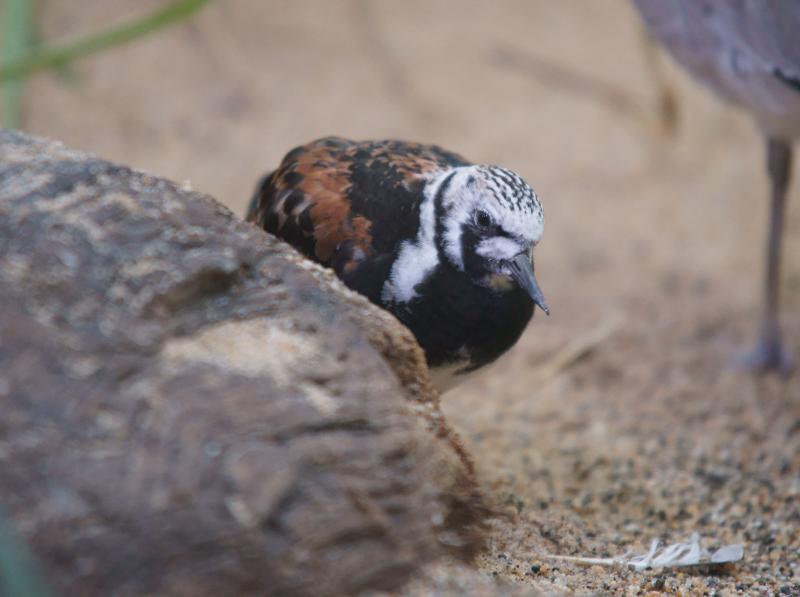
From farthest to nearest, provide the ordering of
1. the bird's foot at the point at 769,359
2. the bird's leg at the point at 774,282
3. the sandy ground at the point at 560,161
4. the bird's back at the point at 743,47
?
1. the bird's foot at the point at 769,359
2. the bird's leg at the point at 774,282
3. the sandy ground at the point at 560,161
4. the bird's back at the point at 743,47

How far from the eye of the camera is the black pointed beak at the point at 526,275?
2240mm

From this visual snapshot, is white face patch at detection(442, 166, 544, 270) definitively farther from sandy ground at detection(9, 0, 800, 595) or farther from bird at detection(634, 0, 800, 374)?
bird at detection(634, 0, 800, 374)

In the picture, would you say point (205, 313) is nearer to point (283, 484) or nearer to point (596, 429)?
point (283, 484)

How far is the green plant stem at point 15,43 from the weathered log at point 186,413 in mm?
3094

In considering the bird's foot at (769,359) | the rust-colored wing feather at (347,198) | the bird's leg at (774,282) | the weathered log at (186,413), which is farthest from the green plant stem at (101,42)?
the bird's foot at (769,359)

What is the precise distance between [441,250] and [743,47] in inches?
55.1

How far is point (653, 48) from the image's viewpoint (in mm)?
4906

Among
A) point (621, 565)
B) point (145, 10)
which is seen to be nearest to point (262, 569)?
point (621, 565)

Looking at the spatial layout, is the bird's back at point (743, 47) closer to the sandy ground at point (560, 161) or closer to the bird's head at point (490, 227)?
the sandy ground at point (560, 161)

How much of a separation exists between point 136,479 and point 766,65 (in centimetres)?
237

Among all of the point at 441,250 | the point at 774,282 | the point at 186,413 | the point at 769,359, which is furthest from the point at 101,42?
the point at 769,359

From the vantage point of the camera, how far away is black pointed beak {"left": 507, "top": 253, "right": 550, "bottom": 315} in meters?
2.24

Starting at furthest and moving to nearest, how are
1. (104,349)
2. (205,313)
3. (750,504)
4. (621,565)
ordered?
(750,504) → (621,565) → (205,313) → (104,349)

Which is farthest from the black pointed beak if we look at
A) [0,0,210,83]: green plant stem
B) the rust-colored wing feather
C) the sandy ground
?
[0,0,210,83]: green plant stem
